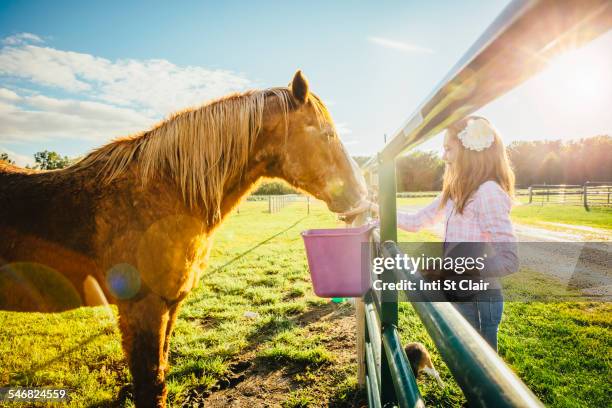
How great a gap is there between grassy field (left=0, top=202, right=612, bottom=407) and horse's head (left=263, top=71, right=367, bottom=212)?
2.01 metres

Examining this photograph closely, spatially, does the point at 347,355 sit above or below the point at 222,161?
below

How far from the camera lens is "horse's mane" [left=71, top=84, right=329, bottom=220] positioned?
261 centimetres

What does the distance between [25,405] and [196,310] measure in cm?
232

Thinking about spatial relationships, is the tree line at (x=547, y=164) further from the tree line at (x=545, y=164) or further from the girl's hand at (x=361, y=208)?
the girl's hand at (x=361, y=208)

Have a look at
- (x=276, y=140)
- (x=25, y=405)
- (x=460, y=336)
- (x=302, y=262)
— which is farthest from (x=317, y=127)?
(x=302, y=262)

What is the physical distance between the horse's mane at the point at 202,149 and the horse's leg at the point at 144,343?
2.77 feet

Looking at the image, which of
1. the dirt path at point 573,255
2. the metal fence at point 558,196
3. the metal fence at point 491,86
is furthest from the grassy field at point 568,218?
the metal fence at point 491,86

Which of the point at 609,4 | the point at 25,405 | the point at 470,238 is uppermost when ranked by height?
the point at 609,4

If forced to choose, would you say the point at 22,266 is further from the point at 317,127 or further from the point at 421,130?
the point at 421,130

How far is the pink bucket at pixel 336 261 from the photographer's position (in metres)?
1.84

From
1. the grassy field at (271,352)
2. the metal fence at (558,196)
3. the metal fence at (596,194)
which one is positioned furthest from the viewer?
the metal fence at (558,196)

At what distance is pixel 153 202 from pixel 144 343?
1.05 m

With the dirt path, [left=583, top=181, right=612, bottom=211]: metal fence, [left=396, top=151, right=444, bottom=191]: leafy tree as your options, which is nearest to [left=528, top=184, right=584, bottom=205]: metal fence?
[left=583, top=181, right=612, bottom=211]: metal fence

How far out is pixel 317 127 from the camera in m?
2.68
